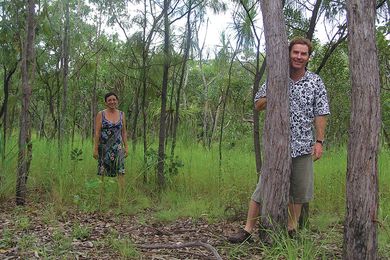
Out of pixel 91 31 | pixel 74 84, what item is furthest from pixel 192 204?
pixel 91 31

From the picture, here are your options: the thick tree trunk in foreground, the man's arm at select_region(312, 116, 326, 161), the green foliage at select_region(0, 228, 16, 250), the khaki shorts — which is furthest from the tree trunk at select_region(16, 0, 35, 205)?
the man's arm at select_region(312, 116, 326, 161)

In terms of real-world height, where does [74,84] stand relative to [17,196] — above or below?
above

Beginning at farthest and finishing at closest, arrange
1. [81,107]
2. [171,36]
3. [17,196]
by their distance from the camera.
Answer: [81,107]
[171,36]
[17,196]

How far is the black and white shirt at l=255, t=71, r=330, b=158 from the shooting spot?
12.1 ft

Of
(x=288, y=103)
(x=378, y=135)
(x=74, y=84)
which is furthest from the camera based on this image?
(x=74, y=84)

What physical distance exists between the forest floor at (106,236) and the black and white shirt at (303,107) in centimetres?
86

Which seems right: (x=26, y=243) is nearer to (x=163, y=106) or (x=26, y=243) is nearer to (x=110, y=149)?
(x=110, y=149)

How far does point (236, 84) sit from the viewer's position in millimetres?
13664

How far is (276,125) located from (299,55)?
64cm

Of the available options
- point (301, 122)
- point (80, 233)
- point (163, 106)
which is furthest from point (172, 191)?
point (301, 122)

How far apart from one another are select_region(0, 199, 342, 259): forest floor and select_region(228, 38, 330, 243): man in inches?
13.6

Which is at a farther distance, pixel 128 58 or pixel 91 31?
pixel 91 31

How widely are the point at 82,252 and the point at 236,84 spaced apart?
419 inches

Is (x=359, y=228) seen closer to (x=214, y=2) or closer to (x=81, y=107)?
(x=214, y=2)
